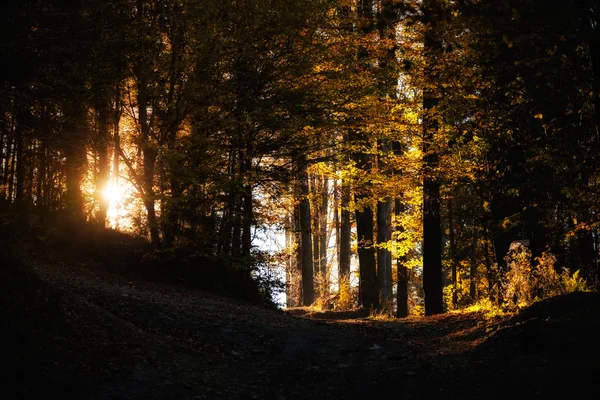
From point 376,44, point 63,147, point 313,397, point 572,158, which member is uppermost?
point 376,44

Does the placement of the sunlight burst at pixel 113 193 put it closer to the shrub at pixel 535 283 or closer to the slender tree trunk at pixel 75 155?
the slender tree trunk at pixel 75 155

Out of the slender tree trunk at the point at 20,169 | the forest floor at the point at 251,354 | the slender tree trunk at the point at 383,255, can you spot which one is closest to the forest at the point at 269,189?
the forest floor at the point at 251,354

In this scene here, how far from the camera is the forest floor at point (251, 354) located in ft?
20.0

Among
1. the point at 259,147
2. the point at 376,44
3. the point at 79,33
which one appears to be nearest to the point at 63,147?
the point at 259,147

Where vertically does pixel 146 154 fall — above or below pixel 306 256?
above

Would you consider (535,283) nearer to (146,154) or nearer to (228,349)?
(228,349)

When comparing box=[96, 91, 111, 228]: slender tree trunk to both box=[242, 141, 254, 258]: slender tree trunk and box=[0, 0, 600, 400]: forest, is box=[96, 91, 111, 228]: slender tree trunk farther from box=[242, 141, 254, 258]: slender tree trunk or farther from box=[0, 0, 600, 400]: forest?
box=[242, 141, 254, 258]: slender tree trunk

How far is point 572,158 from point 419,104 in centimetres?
937

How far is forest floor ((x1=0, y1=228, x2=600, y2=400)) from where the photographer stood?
6098 millimetres

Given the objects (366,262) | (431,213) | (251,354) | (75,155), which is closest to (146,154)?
(75,155)

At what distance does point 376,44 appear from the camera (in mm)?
15859

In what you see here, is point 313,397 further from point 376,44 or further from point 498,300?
point 376,44

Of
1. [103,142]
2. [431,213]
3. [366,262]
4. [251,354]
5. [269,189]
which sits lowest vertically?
[251,354]

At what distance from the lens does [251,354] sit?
29.9 ft
